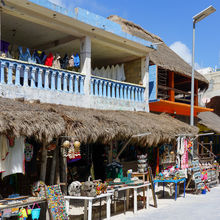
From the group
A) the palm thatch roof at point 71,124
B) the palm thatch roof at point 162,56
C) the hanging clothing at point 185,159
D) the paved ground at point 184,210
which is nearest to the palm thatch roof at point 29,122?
the palm thatch roof at point 71,124

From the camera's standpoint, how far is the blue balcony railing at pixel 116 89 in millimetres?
9841

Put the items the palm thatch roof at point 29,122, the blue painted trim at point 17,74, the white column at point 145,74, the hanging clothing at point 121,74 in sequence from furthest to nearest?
the hanging clothing at point 121,74 < the white column at point 145,74 < the blue painted trim at point 17,74 < the palm thatch roof at point 29,122

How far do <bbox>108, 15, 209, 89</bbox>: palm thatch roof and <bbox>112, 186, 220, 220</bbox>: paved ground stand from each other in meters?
5.26

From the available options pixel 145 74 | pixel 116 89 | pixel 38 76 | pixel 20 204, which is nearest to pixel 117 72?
pixel 145 74

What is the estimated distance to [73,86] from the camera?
32.0ft

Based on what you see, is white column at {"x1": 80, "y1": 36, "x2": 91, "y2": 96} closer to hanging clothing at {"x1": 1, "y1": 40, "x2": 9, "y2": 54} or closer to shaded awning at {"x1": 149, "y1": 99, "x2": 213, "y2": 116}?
hanging clothing at {"x1": 1, "y1": 40, "x2": 9, "y2": 54}

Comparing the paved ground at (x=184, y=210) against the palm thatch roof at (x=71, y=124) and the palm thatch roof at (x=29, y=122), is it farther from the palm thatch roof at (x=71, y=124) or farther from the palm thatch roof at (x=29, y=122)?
the palm thatch roof at (x=29, y=122)

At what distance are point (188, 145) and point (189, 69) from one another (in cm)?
502

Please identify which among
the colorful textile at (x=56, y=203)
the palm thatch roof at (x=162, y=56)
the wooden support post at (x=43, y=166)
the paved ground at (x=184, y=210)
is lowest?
the paved ground at (x=184, y=210)

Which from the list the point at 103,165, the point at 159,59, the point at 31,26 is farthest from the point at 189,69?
→ the point at 31,26

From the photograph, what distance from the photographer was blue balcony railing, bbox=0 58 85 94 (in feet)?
24.9

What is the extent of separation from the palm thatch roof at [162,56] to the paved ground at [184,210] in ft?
17.2

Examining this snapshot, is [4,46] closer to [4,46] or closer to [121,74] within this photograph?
[4,46]

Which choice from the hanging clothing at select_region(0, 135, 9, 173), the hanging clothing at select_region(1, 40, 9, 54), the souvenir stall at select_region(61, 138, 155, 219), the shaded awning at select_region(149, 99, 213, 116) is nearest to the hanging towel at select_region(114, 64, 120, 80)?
the shaded awning at select_region(149, 99, 213, 116)
